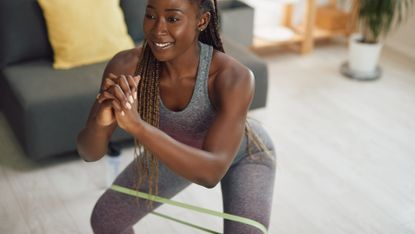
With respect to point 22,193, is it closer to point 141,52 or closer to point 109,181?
point 109,181

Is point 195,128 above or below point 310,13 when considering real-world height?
above

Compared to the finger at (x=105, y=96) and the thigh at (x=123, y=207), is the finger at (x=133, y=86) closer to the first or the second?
the finger at (x=105, y=96)

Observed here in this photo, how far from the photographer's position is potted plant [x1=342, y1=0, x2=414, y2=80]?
3506 millimetres

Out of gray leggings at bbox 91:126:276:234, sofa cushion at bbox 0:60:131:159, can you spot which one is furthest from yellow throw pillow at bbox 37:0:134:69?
gray leggings at bbox 91:126:276:234

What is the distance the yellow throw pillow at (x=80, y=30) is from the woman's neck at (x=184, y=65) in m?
1.30

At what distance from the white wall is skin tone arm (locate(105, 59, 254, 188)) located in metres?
2.80

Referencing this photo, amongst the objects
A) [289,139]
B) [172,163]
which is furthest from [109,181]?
[172,163]

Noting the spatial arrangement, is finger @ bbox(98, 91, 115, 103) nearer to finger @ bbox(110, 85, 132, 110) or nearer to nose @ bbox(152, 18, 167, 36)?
finger @ bbox(110, 85, 132, 110)

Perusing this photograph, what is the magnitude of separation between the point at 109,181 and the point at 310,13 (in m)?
2.02

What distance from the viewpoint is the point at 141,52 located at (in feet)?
5.24

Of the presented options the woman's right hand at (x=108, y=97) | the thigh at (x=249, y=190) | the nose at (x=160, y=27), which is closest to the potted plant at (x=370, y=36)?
the thigh at (x=249, y=190)

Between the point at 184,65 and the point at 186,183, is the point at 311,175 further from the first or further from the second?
the point at 184,65

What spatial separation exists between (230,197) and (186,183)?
0.16m

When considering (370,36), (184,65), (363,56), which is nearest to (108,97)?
(184,65)
